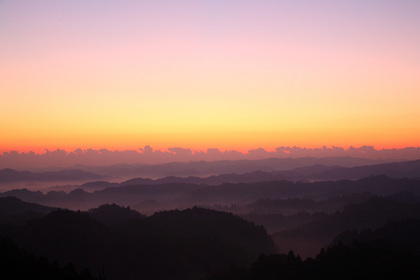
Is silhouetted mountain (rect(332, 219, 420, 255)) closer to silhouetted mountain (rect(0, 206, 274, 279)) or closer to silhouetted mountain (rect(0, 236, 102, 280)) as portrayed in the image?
silhouetted mountain (rect(0, 206, 274, 279))

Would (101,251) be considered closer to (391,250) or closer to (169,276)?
(169,276)

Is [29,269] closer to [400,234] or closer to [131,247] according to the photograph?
[131,247]

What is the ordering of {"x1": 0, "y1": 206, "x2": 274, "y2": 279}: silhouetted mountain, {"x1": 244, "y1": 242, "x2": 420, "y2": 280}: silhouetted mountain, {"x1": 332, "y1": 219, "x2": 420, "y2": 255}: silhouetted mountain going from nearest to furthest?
{"x1": 244, "y1": 242, "x2": 420, "y2": 280}: silhouetted mountain
{"x1": 0, "y1": 206, "x2": 274, "y2": 279}: silhouetted mountain
{"x1": 332, "y1": 219, "x2": 420, "y2": 255}: silhouetted mountain

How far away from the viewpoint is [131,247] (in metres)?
131

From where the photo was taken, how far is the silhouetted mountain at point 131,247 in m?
120

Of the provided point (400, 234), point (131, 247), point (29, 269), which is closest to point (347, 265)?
point (400, 234)

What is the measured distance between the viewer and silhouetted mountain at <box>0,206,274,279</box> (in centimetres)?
12019

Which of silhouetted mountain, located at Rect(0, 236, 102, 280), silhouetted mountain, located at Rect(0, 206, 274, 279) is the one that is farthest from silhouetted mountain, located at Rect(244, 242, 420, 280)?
silhouetted mountain, located at Rect(0, 236, 102, 280)

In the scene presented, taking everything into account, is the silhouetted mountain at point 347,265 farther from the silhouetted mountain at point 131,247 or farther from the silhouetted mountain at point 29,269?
the silhouetted mountain at point 29,269

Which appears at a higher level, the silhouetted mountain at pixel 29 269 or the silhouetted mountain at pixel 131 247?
the silhouetted mountain at pixel 29 269

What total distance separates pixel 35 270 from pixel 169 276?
46771mm

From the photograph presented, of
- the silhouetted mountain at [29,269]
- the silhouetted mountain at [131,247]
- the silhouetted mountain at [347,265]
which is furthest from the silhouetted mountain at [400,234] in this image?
the silhouetted mountain at [29,269]

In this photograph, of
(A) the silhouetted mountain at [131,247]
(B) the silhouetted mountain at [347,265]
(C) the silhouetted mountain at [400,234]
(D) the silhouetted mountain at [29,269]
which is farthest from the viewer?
(C) the silhouetted mountain at [400,234]

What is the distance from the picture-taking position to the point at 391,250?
351 ft
